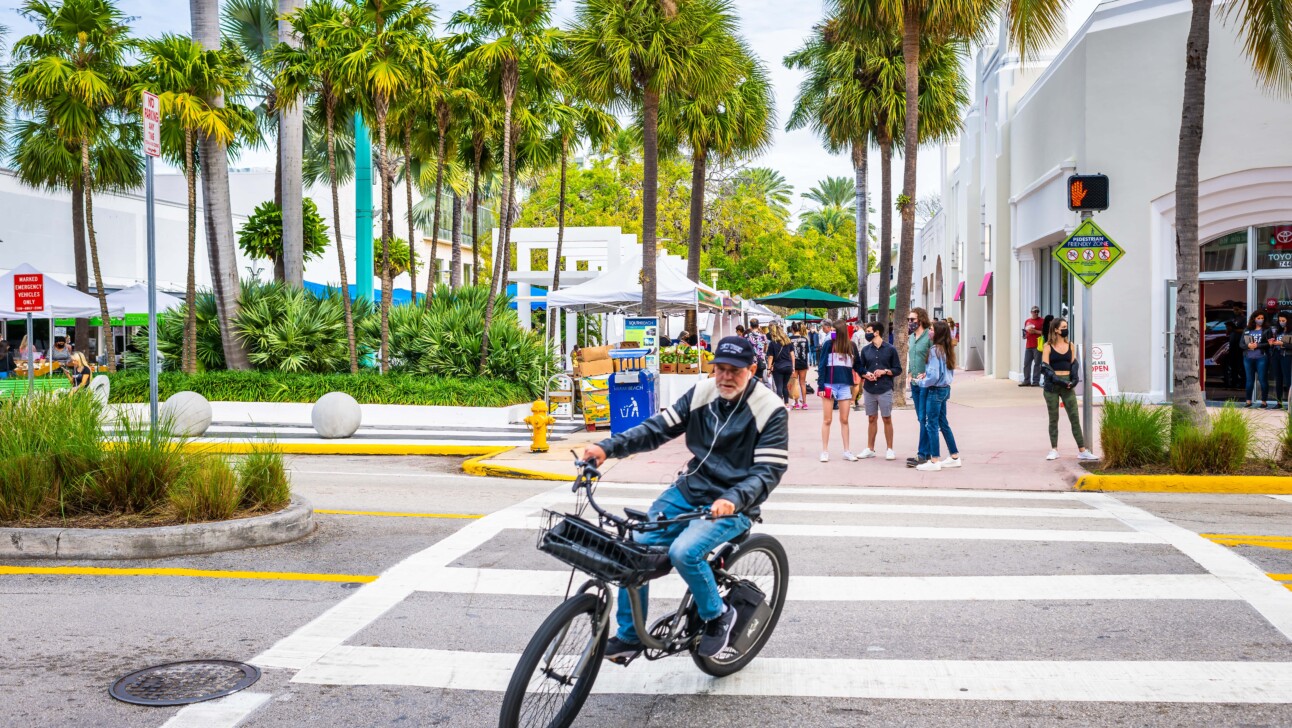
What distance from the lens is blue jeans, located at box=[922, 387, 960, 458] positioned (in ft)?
41.4

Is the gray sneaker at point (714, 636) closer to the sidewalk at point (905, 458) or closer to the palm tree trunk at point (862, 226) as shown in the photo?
the sidewalk at point (905, 458)

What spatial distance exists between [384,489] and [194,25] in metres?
13.2

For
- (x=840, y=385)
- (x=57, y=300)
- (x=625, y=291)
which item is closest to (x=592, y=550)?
(x=840, y=385)

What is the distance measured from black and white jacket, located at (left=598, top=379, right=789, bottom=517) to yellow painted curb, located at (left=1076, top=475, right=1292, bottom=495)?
7849 millimetres

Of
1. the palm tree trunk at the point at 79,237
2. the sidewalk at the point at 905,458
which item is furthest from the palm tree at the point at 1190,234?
the palm tree trunk at the point at 79,237

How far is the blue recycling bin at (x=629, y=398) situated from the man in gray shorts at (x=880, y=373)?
4034 millimetres

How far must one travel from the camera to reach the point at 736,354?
199 inches

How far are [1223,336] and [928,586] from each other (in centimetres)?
1641

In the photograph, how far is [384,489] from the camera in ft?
37.8

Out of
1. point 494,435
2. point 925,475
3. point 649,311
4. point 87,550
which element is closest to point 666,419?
point 87,550

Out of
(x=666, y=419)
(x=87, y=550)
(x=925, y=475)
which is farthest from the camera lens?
(x=925, y=475)

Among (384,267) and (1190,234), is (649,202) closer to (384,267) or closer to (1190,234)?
(384,267)

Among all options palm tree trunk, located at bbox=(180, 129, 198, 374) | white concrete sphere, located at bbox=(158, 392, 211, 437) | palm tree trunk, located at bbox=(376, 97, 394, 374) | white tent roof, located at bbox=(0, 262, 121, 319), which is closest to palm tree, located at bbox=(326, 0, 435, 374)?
palm tree trunk, located at bbox=(376, 97, 394, 374)

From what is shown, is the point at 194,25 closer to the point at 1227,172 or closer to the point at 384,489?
the point at 384,489
